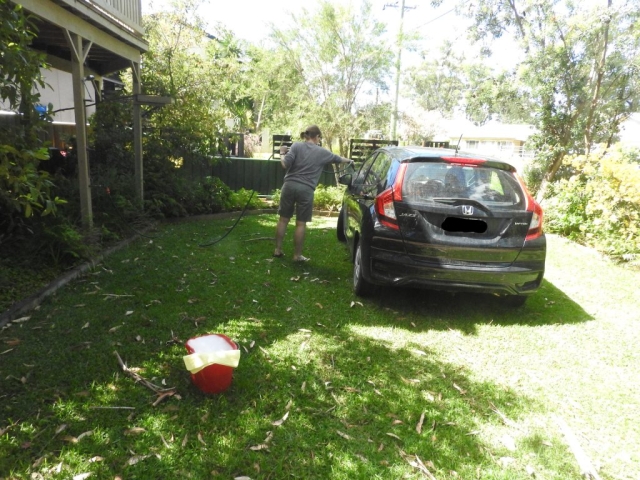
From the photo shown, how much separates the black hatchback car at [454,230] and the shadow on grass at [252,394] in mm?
512

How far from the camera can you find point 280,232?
20.2ft

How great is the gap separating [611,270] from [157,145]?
8.13 meters

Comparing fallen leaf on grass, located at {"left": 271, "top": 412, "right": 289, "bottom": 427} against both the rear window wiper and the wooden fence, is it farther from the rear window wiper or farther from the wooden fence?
the wooden fence

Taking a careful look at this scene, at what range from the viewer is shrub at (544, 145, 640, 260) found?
6508 mm

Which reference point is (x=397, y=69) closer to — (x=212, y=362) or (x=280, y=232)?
(x=280, y=232)

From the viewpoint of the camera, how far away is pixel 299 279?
5402mm

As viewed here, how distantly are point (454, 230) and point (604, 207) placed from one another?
4.43m

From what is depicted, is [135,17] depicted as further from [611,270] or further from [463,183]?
[611,270]

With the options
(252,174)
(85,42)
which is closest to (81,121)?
(85,42)

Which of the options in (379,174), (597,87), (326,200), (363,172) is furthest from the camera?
(326,200)

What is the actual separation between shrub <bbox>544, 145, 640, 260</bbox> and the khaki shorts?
15.2 feet

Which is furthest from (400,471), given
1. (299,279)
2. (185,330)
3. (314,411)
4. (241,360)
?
(299,279)

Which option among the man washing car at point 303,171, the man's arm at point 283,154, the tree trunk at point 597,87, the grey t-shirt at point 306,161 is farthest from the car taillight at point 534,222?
the tree trunk at point 597,87

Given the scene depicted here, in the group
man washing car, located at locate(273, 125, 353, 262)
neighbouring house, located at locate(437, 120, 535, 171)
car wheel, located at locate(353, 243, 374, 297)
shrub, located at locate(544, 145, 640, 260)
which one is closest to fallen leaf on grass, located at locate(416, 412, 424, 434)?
car wheel, located at locate(353, 243, 374, 297)
